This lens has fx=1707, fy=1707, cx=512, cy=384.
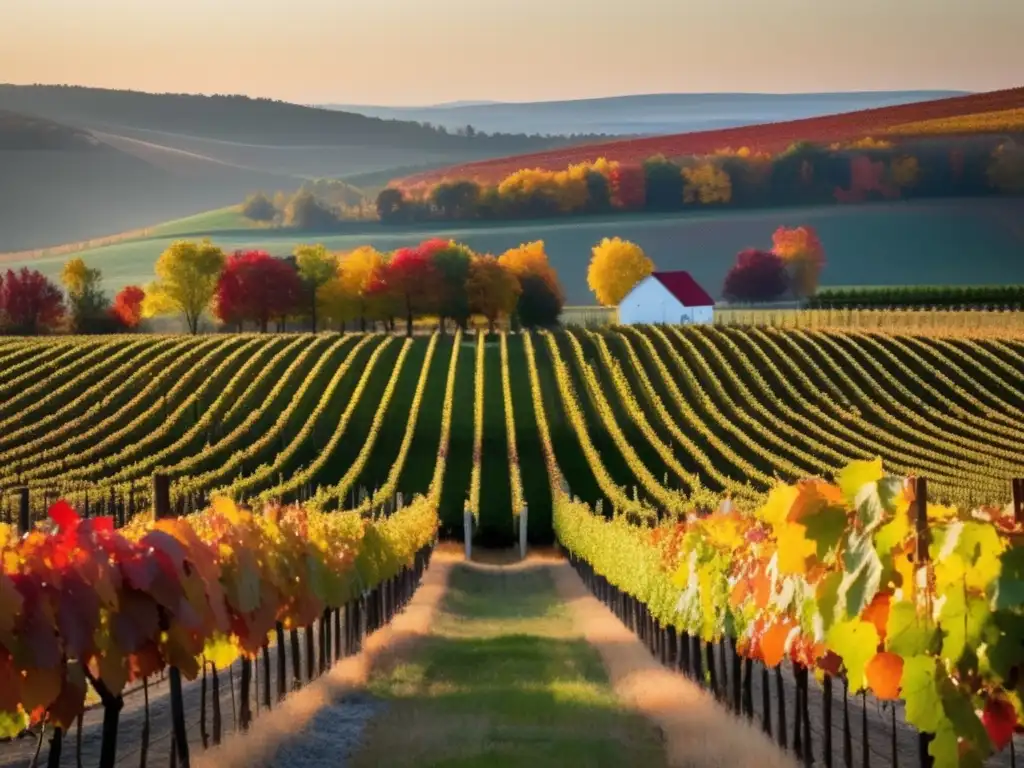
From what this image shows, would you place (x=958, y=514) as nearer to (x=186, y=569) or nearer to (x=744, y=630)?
(x=186, y=569)

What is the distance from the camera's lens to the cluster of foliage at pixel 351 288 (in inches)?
4186

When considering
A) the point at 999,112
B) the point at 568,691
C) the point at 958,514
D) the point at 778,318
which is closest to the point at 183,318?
the point at 778,318

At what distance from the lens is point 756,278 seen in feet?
460

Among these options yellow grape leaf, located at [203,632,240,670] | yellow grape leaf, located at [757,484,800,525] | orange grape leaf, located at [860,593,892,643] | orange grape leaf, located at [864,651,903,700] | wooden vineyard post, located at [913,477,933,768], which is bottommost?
yellow grape leaf, located at [203,632,240,670]

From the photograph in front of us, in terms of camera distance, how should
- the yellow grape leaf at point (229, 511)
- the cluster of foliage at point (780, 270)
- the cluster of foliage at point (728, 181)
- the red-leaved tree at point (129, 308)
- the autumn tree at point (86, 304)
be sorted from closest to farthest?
the yellow grape leaf at point (229, 511)
the autumn tree at point (86, 304)
the red-leaved tree at point (129, 308)
the cluster of foliage at point (780, 270)
the cluster of foliage at point (728, 181)

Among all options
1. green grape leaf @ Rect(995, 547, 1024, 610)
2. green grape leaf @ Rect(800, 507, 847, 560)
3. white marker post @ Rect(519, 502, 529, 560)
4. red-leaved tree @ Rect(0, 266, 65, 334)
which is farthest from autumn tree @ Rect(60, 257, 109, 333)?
green grape leaf @ Rect(995, 547, 1024, 610)

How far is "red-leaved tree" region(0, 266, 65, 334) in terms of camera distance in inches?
4609

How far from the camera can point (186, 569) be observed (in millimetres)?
10789

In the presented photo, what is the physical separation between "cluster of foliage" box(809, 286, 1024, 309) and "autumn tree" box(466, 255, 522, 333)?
21.9 m

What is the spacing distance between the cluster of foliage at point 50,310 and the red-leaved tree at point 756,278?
4868 centimetres

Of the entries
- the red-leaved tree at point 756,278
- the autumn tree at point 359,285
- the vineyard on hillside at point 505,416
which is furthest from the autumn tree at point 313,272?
the red-leaved tree at point 756,278

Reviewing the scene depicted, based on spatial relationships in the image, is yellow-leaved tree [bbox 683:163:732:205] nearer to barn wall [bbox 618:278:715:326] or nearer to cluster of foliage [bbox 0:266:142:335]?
barn wall [bbox 618:278:715:326]

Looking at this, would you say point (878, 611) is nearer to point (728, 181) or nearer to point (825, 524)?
point (825, 524)

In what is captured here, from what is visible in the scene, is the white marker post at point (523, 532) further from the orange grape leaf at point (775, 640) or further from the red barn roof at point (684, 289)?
the red barn roof at point (684, 289)
